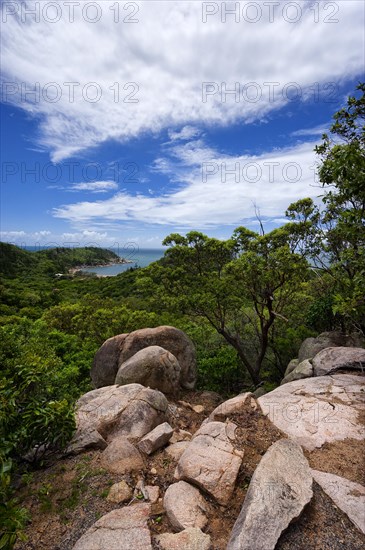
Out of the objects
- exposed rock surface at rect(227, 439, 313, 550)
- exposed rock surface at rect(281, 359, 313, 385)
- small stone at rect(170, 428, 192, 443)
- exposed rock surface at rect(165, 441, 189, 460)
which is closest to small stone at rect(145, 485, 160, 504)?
exposed rock surface at rect(165, 441, 189, 460)

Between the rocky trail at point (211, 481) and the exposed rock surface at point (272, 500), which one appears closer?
the exposed rock surface at point (272, 500)

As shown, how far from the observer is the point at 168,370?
11305 millimetres

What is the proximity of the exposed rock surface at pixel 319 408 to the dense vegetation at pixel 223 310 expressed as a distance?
85.8 inches

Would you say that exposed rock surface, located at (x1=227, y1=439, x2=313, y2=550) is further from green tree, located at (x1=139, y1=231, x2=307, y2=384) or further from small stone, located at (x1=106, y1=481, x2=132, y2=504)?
green tree, located at (x1=139, y1=231, x2=307, y2=384)

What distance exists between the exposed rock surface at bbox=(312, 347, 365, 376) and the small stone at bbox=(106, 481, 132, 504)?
25.9 feet

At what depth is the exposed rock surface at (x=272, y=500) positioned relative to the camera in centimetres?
391

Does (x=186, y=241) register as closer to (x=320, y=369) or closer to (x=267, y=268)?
(x=267, y=268)

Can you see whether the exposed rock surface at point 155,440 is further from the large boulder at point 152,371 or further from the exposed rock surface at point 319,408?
the large boulder at point 152,371

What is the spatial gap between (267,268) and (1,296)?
127 feet

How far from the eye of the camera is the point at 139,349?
12.8 m

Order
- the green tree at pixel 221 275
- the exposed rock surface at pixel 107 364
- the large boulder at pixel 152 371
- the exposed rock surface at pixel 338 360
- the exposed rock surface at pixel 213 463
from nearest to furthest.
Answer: the exposed rock surface at pixel 213 463 < the exposed rock surface at pixel 338 360 < the large boulder at pixel 152 371 < the green tree at pixel 221 275 < the exposed rock surface at pixel 107 364

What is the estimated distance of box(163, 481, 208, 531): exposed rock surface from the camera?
449cm

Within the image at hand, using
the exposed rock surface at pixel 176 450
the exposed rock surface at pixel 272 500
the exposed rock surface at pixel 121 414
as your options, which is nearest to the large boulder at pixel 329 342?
the exposed rock surface at pixel 121 414

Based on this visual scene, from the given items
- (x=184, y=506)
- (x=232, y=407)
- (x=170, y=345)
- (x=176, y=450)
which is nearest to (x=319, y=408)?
(x=232, y=407)
